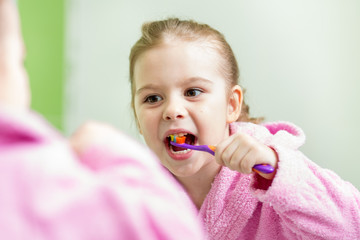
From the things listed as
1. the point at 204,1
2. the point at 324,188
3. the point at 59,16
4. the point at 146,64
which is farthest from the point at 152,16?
the point at 324,188

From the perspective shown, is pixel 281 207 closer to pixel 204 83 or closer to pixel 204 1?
pixel 204 83

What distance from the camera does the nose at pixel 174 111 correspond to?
724 millimetres

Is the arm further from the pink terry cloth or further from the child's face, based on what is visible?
the pink terry cloth

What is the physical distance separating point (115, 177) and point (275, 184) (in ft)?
1.26

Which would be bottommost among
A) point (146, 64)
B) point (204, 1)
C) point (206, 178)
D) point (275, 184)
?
point (206, 178)

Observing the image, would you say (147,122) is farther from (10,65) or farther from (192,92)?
(10,65)

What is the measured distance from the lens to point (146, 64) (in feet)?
2.61

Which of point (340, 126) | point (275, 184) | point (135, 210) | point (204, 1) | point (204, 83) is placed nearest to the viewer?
point (135, 210)

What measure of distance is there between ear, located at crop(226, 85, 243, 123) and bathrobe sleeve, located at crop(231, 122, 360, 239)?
20 cm

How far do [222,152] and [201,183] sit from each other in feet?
0.86

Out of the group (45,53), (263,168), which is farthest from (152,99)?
(45,53)

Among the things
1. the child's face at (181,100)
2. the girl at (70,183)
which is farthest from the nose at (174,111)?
the girl at (70,183)

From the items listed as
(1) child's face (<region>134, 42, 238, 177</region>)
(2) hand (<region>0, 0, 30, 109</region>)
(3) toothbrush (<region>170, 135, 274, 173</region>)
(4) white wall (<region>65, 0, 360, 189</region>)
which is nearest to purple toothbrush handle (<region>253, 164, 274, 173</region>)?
(3) toothbrush (<region>170, 135, 274, 173</region>)

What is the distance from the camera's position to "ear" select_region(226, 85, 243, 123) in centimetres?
85
